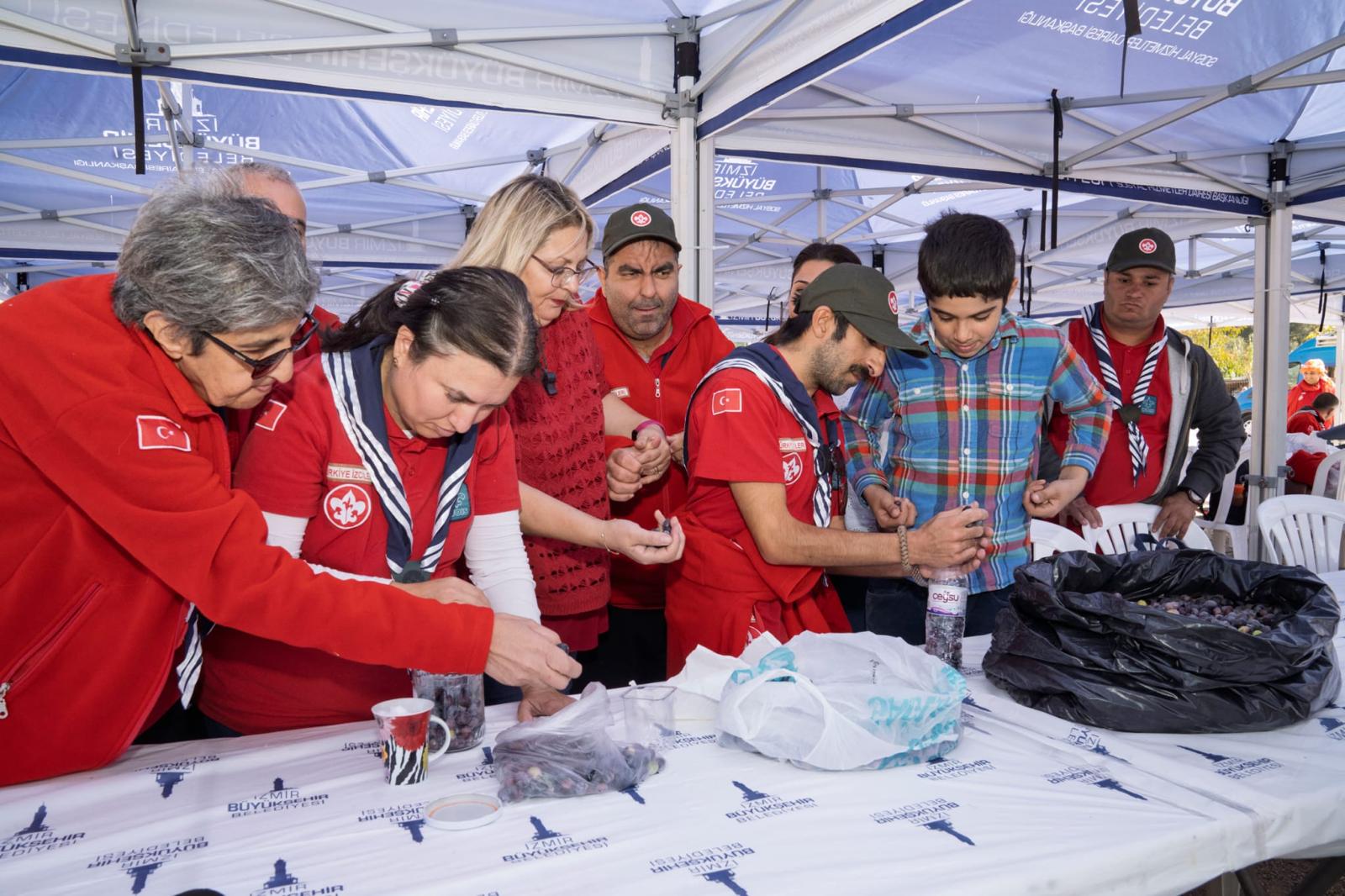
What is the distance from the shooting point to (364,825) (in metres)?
1.31

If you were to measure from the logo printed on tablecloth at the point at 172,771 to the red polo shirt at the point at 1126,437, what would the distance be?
2.88m

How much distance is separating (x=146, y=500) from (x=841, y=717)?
105cm

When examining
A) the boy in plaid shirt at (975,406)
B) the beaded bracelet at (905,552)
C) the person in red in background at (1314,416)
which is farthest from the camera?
the person in red in background at (1314,416)

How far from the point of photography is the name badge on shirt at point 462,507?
1796 millimetres

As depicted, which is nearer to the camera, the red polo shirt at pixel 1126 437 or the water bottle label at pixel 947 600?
the water bottle label at pixel 947 600

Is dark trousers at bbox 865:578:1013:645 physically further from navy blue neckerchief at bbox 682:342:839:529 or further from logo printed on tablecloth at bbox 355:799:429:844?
logo printed on tablecloth at bbox 355:799:429:844

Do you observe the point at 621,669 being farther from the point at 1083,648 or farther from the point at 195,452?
the point at 195,452

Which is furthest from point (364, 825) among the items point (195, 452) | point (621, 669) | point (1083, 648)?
point (621, 669)

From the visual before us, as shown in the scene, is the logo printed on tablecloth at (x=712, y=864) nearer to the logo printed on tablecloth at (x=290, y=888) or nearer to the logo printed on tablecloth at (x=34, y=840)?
the logo printed on tablecloth at (x=290, y=888)

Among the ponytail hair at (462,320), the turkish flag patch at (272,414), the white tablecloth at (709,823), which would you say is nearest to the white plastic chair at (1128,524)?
the white tablecloth at (709,823)

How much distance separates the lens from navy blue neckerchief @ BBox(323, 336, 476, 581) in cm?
166

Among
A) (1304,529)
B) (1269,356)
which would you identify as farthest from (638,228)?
(1269,356)

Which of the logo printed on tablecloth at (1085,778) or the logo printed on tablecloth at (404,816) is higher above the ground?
the logo printed on tablecloth at (404,816)

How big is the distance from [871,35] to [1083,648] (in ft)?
6.33
